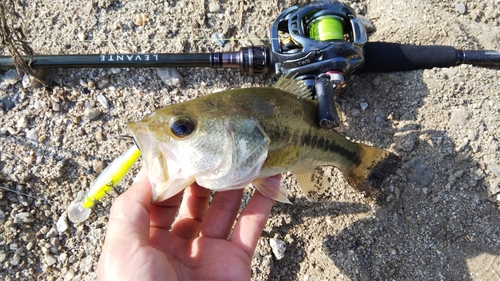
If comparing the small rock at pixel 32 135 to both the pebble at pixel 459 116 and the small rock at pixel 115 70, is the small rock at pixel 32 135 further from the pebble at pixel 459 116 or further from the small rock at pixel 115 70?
the pebble at pixel 459 116

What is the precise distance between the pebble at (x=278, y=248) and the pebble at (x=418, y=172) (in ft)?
4.05

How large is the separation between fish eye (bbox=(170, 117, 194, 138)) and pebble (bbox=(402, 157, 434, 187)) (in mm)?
2067

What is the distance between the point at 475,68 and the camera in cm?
345

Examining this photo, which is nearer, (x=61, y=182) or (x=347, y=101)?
(x=61, y=182)

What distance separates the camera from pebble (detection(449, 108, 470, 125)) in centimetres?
331

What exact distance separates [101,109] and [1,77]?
3.00ft

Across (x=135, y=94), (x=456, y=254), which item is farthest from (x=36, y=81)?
(x=456, y=254)

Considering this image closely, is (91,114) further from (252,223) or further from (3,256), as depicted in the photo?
(252,223)

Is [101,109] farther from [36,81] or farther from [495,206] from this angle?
[495,206]

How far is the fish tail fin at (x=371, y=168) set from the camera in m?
2.95

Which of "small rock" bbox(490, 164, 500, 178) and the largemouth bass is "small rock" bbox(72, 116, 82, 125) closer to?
the largemouth bass

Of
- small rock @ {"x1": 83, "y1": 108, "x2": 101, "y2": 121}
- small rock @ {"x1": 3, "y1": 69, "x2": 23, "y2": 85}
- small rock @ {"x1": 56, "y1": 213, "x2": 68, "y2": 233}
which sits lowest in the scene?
small rock @ {"x1": 56, "y1": 213, "x2": 68, "y2": 233}

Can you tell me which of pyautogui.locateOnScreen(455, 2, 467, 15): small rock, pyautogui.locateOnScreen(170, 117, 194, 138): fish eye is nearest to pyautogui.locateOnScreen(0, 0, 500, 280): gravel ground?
pyautogui.locateOnScreen(455, 2, 467, 15): small rock

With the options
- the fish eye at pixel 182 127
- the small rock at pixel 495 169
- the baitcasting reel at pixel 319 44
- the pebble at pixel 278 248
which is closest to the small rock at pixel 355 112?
the baitcasting reel at pixel 319 44
